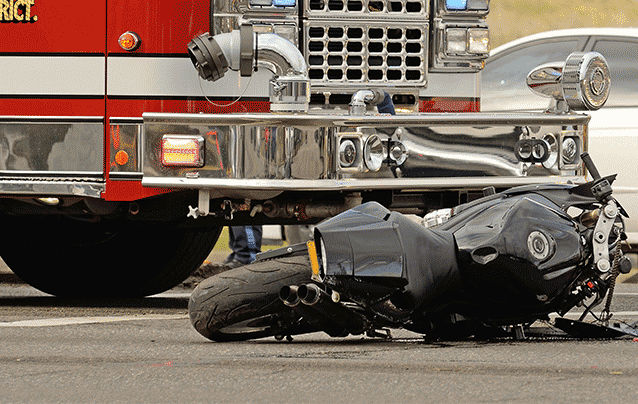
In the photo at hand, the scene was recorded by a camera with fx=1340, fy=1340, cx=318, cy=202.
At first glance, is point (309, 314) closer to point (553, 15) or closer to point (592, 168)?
point (592, 168)

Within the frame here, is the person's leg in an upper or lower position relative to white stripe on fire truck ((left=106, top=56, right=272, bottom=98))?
lower

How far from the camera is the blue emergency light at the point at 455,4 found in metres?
6.05

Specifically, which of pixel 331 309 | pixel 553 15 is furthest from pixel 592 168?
pixel 553 15

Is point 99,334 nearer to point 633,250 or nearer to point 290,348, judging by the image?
point 290,348

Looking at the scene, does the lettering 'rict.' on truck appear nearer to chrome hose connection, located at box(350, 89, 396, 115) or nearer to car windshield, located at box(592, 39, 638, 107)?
chrome hose connection, located at box(350, 89, 396, 115)

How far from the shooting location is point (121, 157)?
5.59m

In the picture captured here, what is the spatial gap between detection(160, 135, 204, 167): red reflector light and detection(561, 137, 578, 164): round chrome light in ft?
5.12

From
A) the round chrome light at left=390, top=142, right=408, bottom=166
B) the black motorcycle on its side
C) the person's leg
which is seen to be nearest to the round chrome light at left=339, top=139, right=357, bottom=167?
the round chrome light at left=390, top=142, right=408, bottom=166

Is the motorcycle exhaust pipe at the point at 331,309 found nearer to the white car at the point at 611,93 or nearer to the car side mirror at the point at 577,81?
the car side mirror at the point at 577,81

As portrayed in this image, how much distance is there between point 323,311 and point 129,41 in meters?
1.73

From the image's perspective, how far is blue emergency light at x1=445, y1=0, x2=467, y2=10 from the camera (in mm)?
6050

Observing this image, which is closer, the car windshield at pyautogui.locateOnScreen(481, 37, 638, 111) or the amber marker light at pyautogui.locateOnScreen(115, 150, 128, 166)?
the amber marker light at pyautogui.locateOnScreen(115, 150, 128, 166)

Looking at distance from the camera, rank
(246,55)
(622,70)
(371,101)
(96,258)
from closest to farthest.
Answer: (246,55) → (371,101) → (96,258) → (622,70)

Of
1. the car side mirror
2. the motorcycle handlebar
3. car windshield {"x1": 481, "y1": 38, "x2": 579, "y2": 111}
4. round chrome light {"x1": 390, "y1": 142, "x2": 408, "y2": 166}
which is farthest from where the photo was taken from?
car windshield {"x1": 481, "y1": 38, "x2": 579, "y2": 111}
